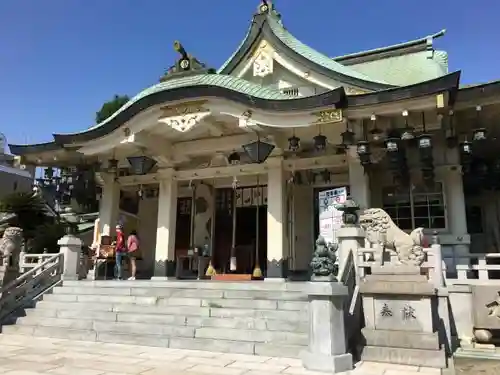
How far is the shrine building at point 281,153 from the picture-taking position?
31.8 ft

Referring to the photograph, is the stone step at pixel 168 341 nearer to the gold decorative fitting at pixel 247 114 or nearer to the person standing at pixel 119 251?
the person standing at pixel 119 251

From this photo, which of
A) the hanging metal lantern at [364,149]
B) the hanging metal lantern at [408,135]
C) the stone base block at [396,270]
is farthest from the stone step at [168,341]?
the hanging metal lantern at [408,135]

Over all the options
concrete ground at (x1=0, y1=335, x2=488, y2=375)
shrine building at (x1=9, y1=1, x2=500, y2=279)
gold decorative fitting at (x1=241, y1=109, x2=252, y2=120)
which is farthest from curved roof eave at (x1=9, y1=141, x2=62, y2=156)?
concrete ground at (x1=0, y1=335, x2=488, y2=375)

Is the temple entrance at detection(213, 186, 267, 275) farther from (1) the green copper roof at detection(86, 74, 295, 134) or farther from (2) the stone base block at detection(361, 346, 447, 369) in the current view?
(2) the stone base block at detection(361, 346, 447, 369)

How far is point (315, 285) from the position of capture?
20.5 ft

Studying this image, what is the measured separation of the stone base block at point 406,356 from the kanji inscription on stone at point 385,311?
1.73ft

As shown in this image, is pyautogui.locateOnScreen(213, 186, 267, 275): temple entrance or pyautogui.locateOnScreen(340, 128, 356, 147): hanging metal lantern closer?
pyautogui.locateOnScreen(340, 128, 356, 147): hanging metal lantern

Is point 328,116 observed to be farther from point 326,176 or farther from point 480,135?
point 480,135

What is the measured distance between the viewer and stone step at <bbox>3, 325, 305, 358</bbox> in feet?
22.4

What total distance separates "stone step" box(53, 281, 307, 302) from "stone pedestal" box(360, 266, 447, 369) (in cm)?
161

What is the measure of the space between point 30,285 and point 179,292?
12.7 feet

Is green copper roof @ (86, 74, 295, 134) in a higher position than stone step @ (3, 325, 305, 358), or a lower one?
higher

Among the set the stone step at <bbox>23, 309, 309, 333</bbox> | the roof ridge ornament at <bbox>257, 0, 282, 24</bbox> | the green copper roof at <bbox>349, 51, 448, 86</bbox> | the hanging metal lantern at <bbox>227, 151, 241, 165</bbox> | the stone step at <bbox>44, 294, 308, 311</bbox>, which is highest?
the roof ridge ornament at <bbox>257, 0, 282, 24</bbox>

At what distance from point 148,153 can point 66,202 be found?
12.0 ft
